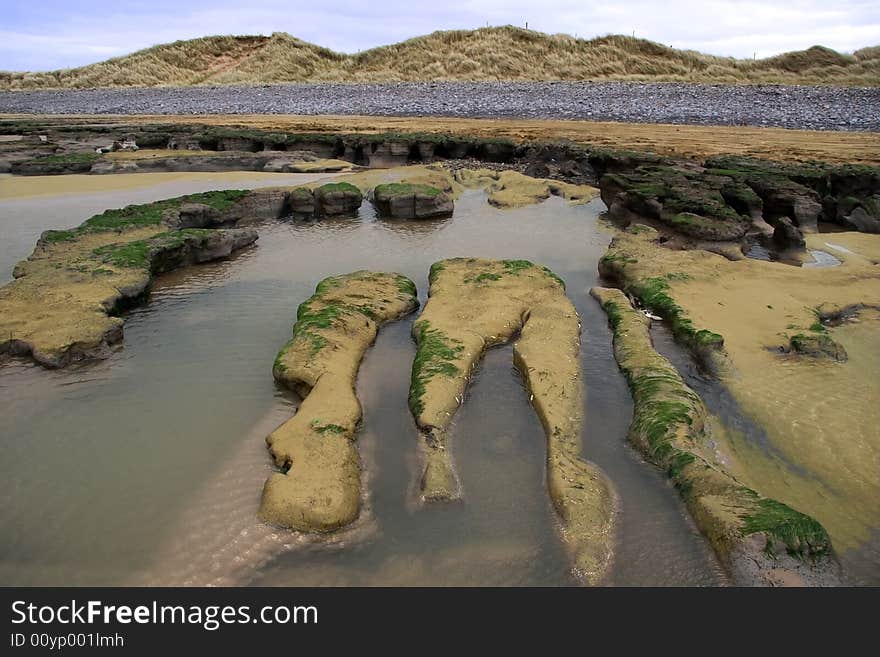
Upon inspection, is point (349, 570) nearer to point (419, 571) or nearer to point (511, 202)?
point (419, 571)

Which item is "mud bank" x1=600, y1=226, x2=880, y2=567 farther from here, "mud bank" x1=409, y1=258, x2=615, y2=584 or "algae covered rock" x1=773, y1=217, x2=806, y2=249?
"mud bank" x1=409, y1=258, x2=615, y2=584

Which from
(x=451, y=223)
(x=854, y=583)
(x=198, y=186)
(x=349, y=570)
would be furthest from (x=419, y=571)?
(x=198, y=186)

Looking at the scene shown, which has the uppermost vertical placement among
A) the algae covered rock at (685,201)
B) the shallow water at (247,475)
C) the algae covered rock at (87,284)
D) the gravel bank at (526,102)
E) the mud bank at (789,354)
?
the gravel bank at (526,102)

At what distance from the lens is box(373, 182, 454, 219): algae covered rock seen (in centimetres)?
1633

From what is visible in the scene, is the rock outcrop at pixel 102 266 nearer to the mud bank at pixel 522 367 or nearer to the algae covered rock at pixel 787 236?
the mud bank at pixel 522 367

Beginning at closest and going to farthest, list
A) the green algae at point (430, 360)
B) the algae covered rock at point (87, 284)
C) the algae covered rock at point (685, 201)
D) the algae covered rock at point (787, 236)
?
the green algae at point (430, 360) → the algae covered rock at point (87, 284) → the algae covered rock at point (685, 201) → the algae covered rock at point (787, 236)

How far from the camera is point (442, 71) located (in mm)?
54031

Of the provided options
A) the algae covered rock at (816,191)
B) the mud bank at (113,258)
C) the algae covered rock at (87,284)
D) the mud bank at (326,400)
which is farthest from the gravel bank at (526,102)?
the mud bank at (326,400)

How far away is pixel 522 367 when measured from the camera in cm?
799

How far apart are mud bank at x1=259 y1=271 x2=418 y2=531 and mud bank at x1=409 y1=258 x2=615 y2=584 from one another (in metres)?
0.72

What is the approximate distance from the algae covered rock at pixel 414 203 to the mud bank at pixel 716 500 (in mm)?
9447

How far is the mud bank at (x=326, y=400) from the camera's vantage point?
5.54 m

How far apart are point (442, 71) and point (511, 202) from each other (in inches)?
1616

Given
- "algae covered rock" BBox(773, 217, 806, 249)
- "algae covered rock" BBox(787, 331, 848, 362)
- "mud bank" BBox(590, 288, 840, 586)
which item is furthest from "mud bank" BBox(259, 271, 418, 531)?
"algae covered rock" BBox(773, 217, 806, 249)
